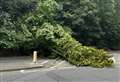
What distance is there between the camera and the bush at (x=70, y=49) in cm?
1931

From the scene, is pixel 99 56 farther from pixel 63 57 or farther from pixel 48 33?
pixel 48 33

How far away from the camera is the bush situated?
19.3 metres

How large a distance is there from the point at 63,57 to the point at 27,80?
8452 millimetres

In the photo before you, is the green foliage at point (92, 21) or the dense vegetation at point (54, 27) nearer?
the dense vegetation at point (54, 27)

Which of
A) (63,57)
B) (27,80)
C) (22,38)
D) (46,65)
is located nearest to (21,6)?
(22,38)

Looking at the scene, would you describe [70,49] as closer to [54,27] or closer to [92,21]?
[54,27]

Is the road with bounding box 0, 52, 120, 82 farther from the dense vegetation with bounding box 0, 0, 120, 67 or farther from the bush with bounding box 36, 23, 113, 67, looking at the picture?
the dense vegetation with bounding box 0, 0, 120, 67

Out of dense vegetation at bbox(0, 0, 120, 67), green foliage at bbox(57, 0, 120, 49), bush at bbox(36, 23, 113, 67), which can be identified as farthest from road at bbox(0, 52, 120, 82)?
green foliage at bbox(57, 0, 120, 49)

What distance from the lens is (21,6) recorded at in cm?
2412

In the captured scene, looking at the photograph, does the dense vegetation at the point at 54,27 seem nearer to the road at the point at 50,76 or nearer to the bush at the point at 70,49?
the bush at the point at 70,49

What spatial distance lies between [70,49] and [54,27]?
9.61 ft

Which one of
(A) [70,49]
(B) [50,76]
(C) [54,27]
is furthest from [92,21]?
(B) [50,76]

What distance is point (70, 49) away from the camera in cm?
2111

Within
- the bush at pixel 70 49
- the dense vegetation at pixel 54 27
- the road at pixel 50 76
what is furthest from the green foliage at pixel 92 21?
the road at pixel 50 76
